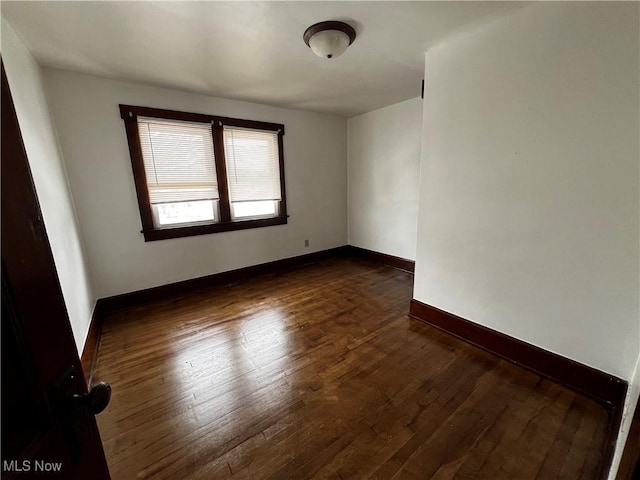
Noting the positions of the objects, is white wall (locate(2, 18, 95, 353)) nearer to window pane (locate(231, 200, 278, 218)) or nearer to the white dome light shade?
window pane (locate(231, 200, 278, 218))

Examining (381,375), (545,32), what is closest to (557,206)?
(545,32)

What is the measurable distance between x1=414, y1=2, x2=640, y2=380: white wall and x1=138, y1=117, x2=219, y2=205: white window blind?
2.47 m

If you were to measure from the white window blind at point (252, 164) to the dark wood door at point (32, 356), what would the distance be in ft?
9.66

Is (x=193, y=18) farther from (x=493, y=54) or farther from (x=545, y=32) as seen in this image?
(x=545, y=32)

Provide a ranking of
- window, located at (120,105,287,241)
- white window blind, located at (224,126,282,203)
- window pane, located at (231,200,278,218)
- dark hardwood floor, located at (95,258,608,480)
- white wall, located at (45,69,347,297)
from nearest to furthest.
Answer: dark hardwood floor, located at (95,258,608,480), white wall, located at (45,69,347,297), window, located at (120,105,287,241), white window blind, located at (224,126,282,203), window pane, located at (231,200,278,218)

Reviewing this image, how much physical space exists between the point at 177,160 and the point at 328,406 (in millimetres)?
2891

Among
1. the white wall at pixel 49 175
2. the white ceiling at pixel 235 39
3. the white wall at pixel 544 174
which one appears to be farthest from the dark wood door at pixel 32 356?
the white wall at pixel 544 174

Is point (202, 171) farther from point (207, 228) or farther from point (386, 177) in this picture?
point (386, 177)

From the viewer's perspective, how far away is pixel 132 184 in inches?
110

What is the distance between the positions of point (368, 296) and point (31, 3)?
3.36 metres

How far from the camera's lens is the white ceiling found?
1566 millimetres

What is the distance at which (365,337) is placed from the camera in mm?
2273

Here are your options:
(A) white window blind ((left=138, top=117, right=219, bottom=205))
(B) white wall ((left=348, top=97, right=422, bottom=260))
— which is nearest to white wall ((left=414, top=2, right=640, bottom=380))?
(B) white wall ((left=348, top=97, right=422, bottom=260))

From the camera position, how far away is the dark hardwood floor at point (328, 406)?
1.28m
